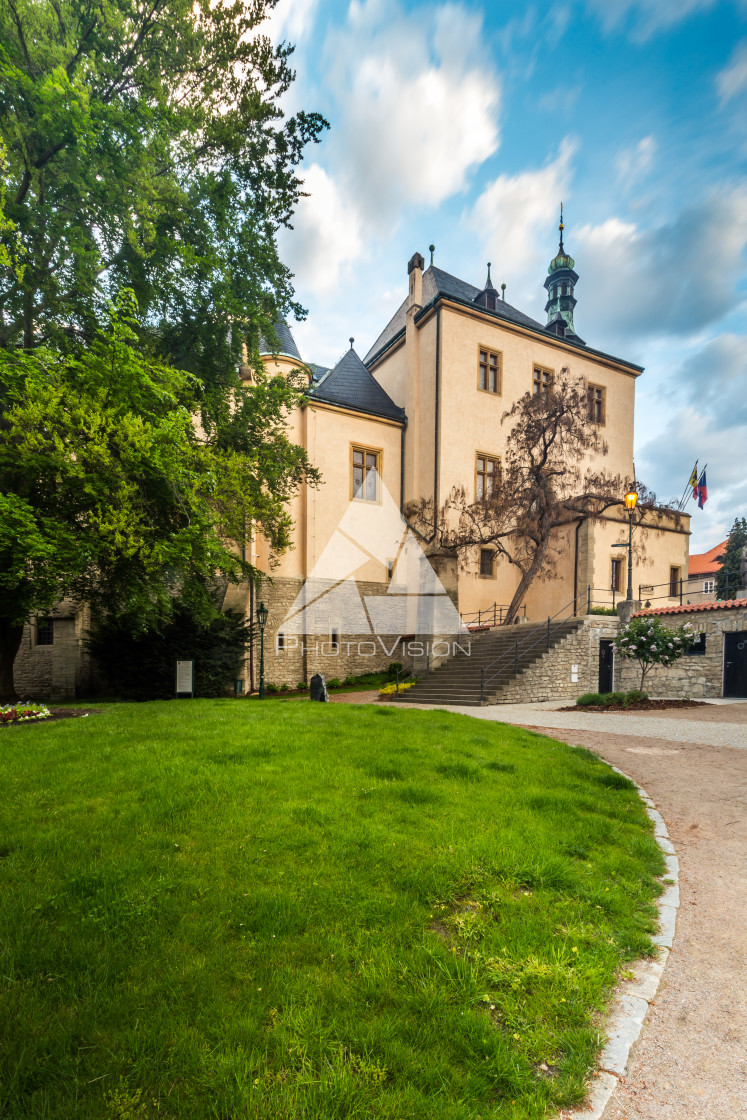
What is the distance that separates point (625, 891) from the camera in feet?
11.2

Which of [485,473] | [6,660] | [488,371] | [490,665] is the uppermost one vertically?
[488,371]

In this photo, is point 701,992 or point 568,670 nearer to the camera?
point 701,992

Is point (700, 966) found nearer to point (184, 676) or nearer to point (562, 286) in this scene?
point (184, 676)

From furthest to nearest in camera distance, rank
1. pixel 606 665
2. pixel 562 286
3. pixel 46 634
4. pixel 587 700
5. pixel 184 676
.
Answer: pixel 562 286 < pixel 46 634 < pixel 606 665 < pixel 587 700 < pixel 184 676

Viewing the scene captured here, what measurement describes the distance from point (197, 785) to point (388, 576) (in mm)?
17544

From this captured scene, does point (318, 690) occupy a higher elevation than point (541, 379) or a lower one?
lower

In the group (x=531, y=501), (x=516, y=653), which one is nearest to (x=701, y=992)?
(x=516, y=653)

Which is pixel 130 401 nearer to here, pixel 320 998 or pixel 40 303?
pixel 40 303

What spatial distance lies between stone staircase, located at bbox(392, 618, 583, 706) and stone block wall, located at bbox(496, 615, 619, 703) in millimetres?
164

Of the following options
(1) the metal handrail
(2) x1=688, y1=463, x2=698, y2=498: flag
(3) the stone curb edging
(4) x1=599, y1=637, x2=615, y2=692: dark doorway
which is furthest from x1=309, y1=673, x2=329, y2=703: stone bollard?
(2) x1=688, y1=463, x2=698, y2=498: flag

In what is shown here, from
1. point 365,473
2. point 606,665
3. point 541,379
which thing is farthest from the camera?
point 541,379

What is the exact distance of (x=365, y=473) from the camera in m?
22.4

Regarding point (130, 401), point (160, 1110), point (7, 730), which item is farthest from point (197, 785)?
point (130, 401)

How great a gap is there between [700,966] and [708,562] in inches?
2345
